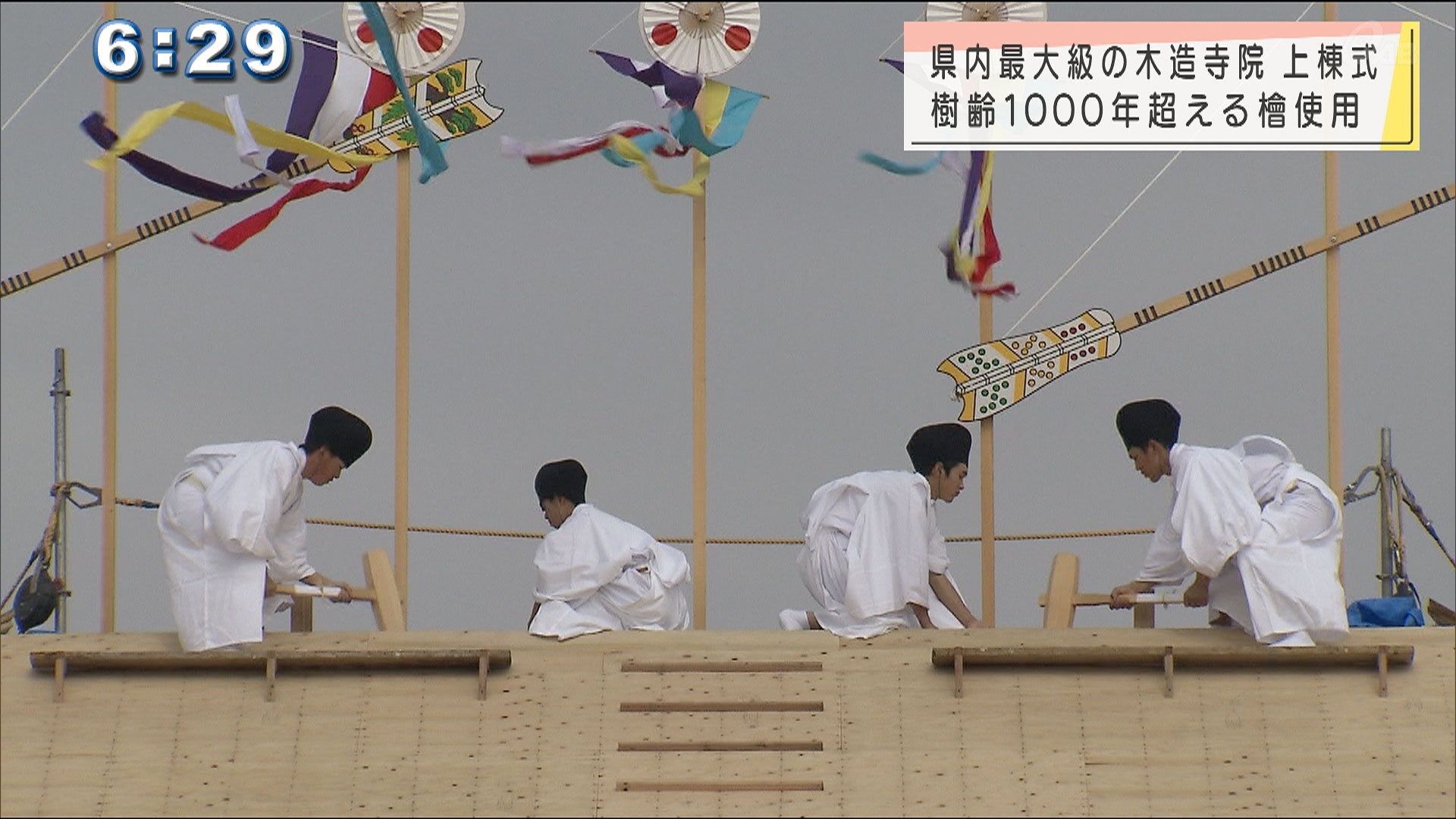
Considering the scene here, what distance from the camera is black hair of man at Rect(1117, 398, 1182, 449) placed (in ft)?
40.6

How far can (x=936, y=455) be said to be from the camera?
1269 cm

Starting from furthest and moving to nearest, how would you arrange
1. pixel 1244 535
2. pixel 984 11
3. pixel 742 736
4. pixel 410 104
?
pixel 984 11 → pixel 410 104 → pixel 1244 535 → pixel 742 736

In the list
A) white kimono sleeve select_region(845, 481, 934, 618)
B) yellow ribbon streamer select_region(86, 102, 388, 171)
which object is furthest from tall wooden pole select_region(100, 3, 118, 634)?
white kimono sleeve select_region(845, 481, 934, 618)

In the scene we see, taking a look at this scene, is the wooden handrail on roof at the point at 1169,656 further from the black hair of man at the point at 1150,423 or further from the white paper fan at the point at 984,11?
the white paper fan at the point at 984,11

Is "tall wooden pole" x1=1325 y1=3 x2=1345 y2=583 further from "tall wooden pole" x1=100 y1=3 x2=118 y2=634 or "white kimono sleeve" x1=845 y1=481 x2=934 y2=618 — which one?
"tall wooden pole" x1=100 y1=3 x2=118 y2=634

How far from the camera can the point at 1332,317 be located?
13.2 metres

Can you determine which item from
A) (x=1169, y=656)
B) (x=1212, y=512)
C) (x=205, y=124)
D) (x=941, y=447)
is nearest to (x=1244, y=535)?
(x=1212, y=512)

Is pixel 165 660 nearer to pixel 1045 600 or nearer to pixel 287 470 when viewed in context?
pixel 287 470

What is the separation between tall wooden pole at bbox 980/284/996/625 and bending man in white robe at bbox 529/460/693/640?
5.78ft

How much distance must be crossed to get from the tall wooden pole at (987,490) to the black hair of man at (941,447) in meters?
0.54

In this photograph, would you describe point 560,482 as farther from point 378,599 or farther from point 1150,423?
point 1150,423

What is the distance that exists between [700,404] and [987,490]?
5.72ft

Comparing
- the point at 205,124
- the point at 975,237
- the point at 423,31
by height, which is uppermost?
the point at 423,31

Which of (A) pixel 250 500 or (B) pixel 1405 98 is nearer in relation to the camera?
(A) pixel 250 500
